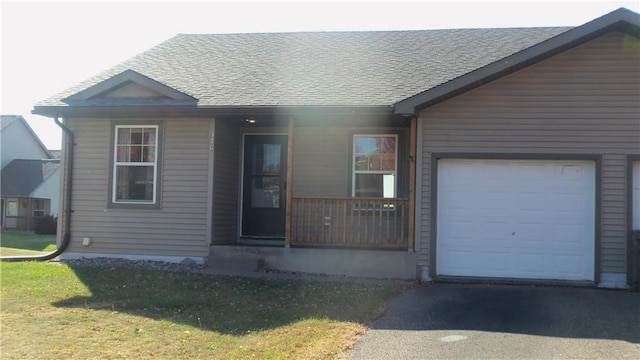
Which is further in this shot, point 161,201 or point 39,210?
point 39,210

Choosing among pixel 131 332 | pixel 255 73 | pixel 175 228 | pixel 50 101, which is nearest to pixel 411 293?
pixel 131 332

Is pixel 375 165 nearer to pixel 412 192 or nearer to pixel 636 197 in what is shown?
pixel 412 192

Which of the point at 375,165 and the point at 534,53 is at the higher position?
the point at 534,53

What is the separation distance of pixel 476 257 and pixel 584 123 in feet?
9.66

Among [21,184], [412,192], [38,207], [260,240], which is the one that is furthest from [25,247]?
[21,184]

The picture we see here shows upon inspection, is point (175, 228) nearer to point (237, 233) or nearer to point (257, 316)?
point (237, 233)

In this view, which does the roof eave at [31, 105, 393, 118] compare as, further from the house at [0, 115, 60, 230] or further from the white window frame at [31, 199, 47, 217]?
the white window frame at [31, 199, 47, 217]

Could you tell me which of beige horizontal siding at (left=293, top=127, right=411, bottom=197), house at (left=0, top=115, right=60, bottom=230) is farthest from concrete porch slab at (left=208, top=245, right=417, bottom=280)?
house at (left=0, top=115, right=60, bottom=230)

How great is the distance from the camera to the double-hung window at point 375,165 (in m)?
11.4

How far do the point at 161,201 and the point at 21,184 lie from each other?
1186 inches

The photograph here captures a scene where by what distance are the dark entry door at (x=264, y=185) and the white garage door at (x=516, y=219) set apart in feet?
12.2

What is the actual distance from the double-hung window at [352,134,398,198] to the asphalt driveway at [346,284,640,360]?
2956 millimetres

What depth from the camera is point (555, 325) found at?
264 inches

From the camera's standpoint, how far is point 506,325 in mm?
6707
